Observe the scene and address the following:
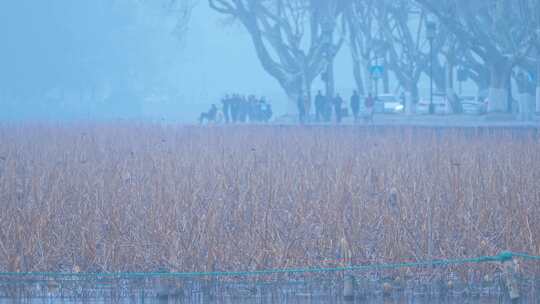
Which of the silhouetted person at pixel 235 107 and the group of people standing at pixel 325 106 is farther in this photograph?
the silhouetted person at pixel 235 107

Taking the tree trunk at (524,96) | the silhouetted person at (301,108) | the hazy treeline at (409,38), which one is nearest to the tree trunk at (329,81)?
the hazy treeline at (409,38)

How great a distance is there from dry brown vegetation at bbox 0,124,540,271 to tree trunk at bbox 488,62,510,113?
1773 cm

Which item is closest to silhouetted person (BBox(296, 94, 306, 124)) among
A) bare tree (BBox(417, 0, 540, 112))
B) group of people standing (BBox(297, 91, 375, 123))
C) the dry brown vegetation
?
group of people standing (BBox(297, 91, 375, 123))

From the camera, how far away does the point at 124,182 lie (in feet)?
37.5

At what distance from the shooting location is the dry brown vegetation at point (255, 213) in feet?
27.5

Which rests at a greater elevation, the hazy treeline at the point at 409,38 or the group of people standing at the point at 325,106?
the hazy treeline at the point at 409,38

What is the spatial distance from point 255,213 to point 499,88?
23527mm

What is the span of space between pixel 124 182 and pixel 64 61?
49922 millimetres

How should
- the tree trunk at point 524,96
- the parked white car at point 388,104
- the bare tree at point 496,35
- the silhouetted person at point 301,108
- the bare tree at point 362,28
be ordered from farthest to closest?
the parked white car at point 388,104, the bare tree at point 362,28, the silhouetted person at point 301,108, the tree trunk at point 524,96, the bare tree at point 496,35

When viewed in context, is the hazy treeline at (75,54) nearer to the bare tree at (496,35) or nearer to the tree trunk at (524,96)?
the tree trunk at (524,96)

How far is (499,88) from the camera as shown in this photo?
104ft

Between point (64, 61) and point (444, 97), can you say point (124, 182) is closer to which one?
point (444, 97)

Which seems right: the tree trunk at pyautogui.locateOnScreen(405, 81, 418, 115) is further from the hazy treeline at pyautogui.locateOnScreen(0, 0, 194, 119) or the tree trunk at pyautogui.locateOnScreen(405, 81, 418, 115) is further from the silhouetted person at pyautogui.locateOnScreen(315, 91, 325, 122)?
the hazy treeline at pyautogui.locateOnScreen(0, 0, 194, 119)

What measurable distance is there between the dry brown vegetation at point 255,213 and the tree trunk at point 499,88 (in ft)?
58.2
